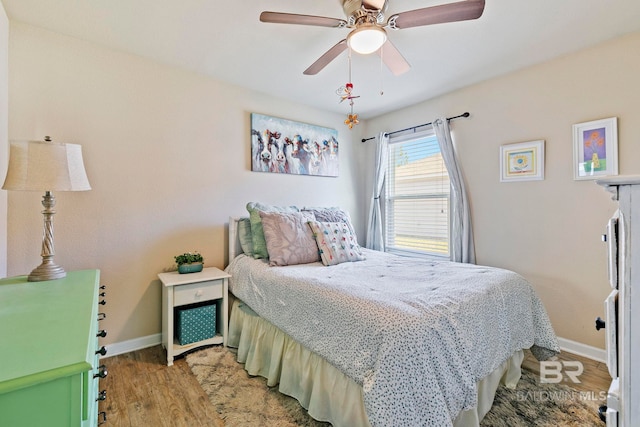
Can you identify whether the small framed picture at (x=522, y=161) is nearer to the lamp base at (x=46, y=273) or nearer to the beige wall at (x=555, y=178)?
the beige wall at (x=555, y=178)

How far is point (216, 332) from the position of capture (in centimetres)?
243

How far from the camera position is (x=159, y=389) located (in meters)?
1.83

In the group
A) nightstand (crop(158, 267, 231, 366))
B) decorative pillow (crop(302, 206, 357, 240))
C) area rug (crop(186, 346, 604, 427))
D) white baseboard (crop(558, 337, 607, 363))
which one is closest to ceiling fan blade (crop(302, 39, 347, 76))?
decorative pillow (crop(302, 206, 357, 240))

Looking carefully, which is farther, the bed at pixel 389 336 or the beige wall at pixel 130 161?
the beige wall at pixel 130 161

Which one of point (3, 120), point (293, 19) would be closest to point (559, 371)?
point (293, 19)

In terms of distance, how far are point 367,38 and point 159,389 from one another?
2498 millimetres

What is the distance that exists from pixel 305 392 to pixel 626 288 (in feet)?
4.88

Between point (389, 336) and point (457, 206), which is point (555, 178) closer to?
point (457, 206)

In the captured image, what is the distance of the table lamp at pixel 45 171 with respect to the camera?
1.36 metres

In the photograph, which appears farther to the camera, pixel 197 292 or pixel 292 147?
pixel 292 147

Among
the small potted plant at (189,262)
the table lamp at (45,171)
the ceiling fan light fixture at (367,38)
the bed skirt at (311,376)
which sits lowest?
the bed skirt at (311,376)

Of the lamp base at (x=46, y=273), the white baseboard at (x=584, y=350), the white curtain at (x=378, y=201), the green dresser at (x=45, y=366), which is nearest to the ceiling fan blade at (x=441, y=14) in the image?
the green dresser at (x=45, y=366)

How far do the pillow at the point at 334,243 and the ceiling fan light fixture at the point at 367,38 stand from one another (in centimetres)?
142

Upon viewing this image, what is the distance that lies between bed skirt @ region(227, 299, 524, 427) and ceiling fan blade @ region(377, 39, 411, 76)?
1875 mm
